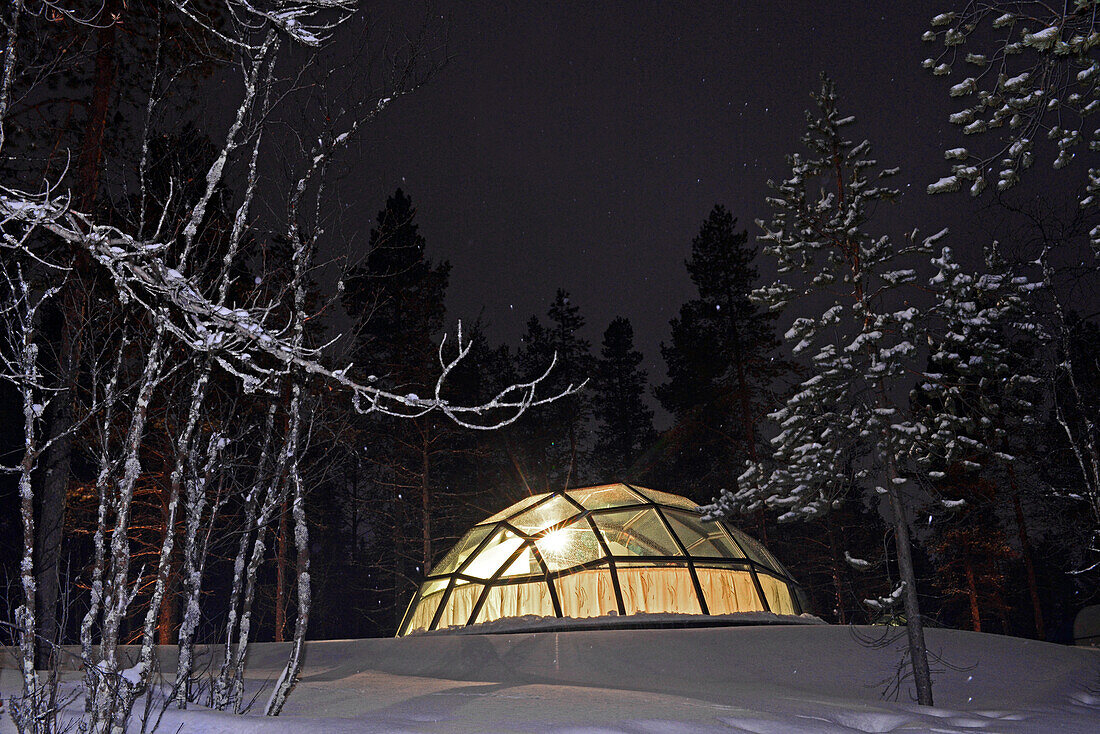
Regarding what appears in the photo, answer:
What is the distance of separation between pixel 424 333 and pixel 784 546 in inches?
628

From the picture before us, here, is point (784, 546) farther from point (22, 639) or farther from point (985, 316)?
point (22, 639)

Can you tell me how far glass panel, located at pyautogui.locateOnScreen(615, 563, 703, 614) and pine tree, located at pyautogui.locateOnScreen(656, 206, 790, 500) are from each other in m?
11.8

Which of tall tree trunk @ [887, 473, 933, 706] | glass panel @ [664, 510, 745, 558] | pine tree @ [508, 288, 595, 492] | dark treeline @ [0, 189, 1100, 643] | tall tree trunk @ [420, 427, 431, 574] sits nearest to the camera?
tall tree trunk @ [887, 473, 933, 706]

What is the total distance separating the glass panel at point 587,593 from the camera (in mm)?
12016

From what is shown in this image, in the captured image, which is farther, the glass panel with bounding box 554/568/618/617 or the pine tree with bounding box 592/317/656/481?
the pine tree with bounding box 592/317/656/481

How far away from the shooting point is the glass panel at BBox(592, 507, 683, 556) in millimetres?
12820

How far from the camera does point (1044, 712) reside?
725cm

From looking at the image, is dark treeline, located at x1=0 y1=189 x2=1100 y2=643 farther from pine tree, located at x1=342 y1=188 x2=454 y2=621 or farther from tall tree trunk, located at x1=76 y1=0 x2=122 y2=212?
tall tree trunk, located at x1=76 y1=0 x2=122 y2=212

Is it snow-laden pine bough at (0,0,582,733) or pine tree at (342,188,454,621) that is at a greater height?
pine tree at (342,188,454,621)

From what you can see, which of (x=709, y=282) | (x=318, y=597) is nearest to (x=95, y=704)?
(x=709, y=282)

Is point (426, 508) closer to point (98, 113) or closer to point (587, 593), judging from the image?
point (587, 593)

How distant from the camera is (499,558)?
1334 cm

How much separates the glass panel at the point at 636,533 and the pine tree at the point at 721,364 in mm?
10961

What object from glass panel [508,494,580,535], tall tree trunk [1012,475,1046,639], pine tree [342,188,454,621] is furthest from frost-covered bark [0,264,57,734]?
tall tree trunk [1012,475,1046,639]
